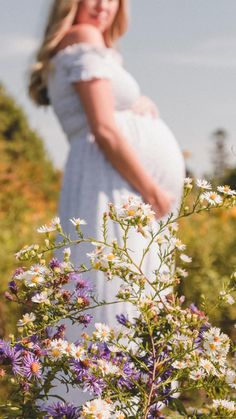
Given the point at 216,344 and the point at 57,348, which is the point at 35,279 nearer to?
the point at 57,348

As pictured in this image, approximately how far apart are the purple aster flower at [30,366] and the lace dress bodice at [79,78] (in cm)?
167

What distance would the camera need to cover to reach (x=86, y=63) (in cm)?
307

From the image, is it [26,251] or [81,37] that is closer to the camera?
[26,251]

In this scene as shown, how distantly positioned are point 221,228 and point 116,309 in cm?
239

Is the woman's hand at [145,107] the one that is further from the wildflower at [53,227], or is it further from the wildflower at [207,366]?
the wildflower at [207,366]

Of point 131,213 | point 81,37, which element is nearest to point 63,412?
point 131,213

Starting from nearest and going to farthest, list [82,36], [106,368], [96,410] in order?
[96,410], [106,368], [82,36]

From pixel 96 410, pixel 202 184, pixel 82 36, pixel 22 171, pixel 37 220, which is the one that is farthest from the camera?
pixel 22 171

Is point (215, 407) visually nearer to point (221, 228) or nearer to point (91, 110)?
point (91, 110)

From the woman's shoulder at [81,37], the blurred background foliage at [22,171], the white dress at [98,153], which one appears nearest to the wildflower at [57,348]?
the white dress at [98,153]

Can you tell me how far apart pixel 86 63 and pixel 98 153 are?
370mm

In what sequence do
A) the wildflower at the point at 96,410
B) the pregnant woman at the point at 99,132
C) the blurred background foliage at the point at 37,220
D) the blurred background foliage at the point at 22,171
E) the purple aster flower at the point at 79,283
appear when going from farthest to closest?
the blurred background foliage at the point at 22,171, the blurred background foliage at the point at 37,220, the pregnant woman at the point at 99,132, the purple aster flower at the point at 79,283, the wildflower at the point at 96,410

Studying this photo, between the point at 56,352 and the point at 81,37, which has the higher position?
the point at 81,37

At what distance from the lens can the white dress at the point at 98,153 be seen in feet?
10.1
